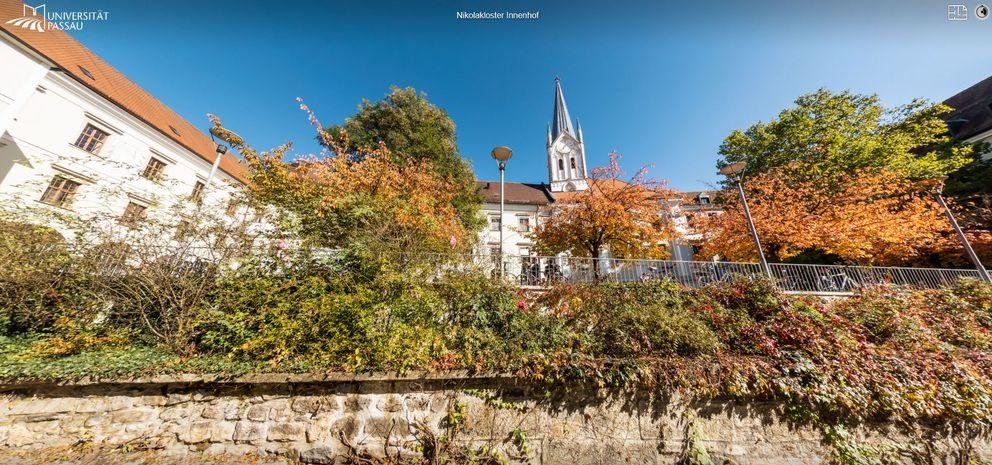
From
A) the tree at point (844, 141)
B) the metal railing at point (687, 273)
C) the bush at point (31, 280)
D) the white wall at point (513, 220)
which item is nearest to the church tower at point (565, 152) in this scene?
the white wall at point (513, 220)

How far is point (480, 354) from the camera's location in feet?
15.1

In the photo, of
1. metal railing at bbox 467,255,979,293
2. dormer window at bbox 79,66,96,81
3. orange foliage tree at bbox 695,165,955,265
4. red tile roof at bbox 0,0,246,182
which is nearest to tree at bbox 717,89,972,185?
orange foliage tree at bbox 695,165,955,265

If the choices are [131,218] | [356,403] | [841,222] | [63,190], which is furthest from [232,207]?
[841,222]

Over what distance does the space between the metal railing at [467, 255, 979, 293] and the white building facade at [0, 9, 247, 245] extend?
9.17 m

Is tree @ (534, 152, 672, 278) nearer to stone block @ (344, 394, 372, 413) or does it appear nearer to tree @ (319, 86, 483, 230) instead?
tree @ (319, 86, 483, 230)

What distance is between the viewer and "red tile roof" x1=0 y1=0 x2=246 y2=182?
1310cm

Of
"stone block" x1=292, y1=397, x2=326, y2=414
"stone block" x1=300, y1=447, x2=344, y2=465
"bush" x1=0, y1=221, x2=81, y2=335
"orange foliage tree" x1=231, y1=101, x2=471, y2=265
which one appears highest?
"orange foliage tree" x1=231, y1=101, x2=471, y2=265

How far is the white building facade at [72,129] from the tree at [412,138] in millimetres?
5926

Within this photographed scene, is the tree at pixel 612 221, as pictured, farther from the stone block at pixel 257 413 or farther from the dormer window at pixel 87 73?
the dormer window at pixel 87 73

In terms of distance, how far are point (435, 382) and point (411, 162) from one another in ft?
40.6

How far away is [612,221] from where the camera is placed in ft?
45.2

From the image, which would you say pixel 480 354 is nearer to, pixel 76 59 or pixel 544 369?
pixel 544 369

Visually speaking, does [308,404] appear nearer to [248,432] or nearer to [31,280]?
[248,432]

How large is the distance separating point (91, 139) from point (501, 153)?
71.1 feet
